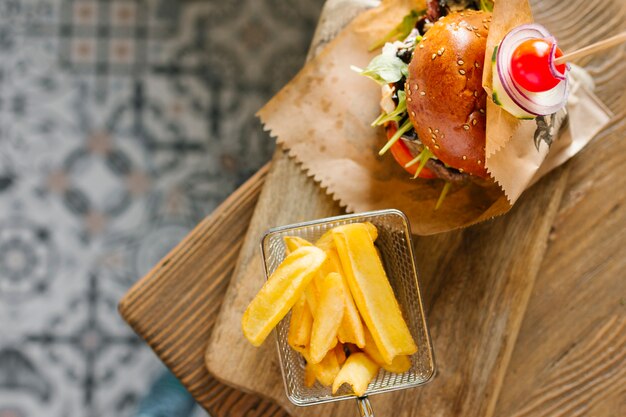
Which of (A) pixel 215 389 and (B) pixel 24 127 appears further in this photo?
(B) pixel 24 127

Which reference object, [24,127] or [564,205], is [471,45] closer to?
[564,205]

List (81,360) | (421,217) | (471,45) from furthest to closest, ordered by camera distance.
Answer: (81,360), (421,217), (471,45)

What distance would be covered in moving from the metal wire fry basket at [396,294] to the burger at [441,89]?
0.41ft

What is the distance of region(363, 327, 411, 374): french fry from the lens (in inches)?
47.4

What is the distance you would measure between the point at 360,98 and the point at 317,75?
10 centimetres

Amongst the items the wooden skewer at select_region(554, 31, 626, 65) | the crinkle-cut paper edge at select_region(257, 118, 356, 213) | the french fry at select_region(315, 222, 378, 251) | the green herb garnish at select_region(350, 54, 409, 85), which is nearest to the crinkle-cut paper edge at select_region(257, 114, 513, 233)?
the crinkle-cut paper edge at select_region(257, 118, 356, 213)

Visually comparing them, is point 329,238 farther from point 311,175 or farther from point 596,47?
point 596,47

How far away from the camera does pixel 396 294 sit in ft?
4.42

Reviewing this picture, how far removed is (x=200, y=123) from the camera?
1976mm

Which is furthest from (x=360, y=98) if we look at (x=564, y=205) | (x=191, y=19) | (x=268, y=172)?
(x=191, y=19)

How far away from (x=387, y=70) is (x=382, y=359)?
0.50 metres

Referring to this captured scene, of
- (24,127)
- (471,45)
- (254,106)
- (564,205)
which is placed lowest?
(24,127)

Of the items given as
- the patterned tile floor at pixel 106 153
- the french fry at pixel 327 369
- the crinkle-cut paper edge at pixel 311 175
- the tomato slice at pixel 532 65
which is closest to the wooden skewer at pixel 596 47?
the tomato slice at pixel 532 65

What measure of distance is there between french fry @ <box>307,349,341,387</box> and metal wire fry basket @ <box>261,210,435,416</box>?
2.1 inches
